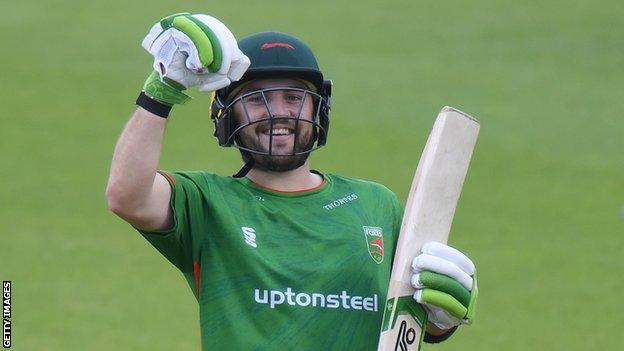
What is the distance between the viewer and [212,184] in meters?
4.28

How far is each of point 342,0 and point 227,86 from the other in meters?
9.71

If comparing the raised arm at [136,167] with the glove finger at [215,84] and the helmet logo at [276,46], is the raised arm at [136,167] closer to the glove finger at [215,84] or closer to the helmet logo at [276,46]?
the glove finger at [215,84]

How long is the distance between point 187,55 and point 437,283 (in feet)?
3.42

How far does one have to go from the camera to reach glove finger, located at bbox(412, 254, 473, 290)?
420 cm

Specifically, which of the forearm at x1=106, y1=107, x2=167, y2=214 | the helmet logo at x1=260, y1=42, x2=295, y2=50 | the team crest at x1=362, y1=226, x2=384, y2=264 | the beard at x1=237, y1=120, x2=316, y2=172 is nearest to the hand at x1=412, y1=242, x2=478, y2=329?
the team crest at x1=362, y1=226, x2=384, y2=264

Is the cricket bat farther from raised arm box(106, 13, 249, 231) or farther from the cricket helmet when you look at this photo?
raised arm box(106, 13, 249, 231)

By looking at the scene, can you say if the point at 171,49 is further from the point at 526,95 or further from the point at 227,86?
the point at 526,95

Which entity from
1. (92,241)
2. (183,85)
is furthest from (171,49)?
(92,241)

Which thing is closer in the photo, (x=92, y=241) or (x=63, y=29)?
(x=92, y=241)

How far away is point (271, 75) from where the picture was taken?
4371 mm

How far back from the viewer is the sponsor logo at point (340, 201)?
437 cm

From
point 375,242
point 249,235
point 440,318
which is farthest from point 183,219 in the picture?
point 440,318

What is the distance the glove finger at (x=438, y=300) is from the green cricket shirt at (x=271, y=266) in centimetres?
15

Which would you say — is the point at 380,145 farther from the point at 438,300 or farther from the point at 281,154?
the point at 438,300
